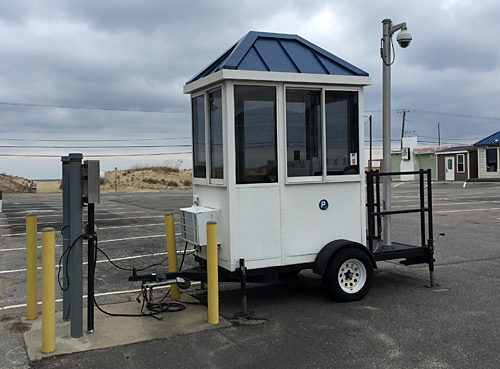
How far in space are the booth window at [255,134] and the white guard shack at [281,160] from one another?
1 cm

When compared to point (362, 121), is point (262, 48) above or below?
above

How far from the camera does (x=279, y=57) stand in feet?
19.7

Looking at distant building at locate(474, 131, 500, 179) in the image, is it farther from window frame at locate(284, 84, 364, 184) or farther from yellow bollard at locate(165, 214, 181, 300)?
yellow bollard at locate(165, 214, 181, 300)

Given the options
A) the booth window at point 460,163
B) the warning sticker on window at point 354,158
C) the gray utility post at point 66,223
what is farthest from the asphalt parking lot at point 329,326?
the booth window at point 460,163

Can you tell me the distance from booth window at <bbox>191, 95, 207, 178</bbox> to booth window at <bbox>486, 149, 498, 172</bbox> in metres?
43.8

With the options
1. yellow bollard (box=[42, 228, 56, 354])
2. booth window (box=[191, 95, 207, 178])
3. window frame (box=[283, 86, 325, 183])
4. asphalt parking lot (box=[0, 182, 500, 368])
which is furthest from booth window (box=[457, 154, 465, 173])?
yellow bollard (box=[42, 228, 56, 354])

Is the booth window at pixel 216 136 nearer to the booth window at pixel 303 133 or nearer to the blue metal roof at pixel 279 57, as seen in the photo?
the blue metal roof at pixel 279 57

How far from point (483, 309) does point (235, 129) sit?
372 centimetres

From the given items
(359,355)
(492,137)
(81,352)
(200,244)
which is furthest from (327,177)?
(492,137)

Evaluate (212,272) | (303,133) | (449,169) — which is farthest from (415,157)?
(212,272)

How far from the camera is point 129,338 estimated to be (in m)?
4.87

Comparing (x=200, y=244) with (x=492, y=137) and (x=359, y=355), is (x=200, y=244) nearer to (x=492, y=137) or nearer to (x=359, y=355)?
(x=359, y=355)

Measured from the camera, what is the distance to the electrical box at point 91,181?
191 inches

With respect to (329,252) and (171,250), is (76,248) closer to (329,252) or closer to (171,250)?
(171,250)
